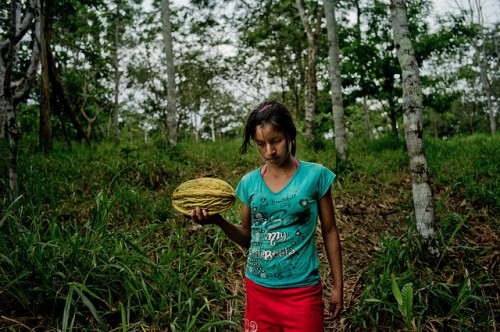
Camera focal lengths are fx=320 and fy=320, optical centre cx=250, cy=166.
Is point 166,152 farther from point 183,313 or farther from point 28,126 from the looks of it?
point 28,126

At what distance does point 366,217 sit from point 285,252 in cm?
326

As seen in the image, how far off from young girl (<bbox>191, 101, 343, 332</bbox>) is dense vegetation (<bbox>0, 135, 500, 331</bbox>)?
847 mm

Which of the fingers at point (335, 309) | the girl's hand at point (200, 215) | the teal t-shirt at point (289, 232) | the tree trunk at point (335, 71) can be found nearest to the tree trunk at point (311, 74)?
the tree trunk at point (335, 71)

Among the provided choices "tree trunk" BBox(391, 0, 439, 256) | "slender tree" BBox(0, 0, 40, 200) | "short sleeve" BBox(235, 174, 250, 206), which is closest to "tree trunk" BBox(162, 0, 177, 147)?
"slender tree" BBox(0, 0, 40, 200)

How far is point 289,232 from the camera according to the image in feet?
5.20

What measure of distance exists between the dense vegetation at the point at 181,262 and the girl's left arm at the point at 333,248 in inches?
35.6

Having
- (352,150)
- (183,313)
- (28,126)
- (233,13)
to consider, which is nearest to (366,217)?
(183,313)

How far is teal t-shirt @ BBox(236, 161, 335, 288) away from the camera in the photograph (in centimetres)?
155

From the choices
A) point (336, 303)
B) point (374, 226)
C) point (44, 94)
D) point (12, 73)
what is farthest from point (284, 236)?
point (44, 94)

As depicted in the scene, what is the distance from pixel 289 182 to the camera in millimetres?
1635

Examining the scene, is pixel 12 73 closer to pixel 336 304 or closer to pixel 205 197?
pixel 205 197

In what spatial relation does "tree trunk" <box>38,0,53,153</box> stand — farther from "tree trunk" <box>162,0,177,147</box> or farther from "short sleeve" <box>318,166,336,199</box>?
"short sleeve" <box>318,166,336,199</box>

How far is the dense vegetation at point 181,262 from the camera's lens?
2.31 metres

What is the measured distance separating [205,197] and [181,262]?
1.60 m
